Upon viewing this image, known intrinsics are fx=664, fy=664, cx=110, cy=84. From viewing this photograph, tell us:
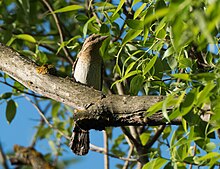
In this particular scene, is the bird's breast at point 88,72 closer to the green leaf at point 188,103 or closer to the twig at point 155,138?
the twig at point 155,138

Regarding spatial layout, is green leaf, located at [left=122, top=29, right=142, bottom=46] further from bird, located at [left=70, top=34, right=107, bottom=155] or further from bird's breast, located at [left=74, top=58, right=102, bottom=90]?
bird's breast, located at [left=74, top=58, right=102, bottom=90]

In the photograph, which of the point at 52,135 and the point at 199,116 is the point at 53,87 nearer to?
the point at 199,116

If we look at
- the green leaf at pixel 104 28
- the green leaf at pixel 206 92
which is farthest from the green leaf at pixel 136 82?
the green leaf at pixel 206 92

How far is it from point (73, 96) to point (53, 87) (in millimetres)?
135

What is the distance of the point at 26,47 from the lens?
664 centimetres

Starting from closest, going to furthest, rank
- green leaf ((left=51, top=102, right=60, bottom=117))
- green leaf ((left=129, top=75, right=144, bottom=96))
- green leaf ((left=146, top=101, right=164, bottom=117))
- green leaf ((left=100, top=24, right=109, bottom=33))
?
green leaf ((left=146, top=101, right=164, bottom=117)) → green leaf ((left=129, top=75, right=144, bottom=96)) → green leaf ((left=100, top=24, right=109, bottom=33)) → green leaf ((left=51, top=102, right=60, bottom=117))

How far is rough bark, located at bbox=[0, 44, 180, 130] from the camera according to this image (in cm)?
274

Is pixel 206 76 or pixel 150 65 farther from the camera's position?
pixel 150 65

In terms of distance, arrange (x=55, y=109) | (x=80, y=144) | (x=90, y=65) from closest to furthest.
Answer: (x=80, y=144) → (x=90, y=65) → (x=55, y=109)

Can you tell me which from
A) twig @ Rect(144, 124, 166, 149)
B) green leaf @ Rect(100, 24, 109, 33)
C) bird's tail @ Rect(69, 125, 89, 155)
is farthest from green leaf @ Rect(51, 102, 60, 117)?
green leaf @ Rect(100, 24, 109, 33)

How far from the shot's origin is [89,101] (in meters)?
2.90

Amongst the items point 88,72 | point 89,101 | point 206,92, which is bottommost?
point 206,92

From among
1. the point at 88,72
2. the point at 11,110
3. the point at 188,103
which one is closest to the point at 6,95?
A: the point at 11,110

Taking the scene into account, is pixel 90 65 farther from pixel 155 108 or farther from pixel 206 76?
pixel 206 76
